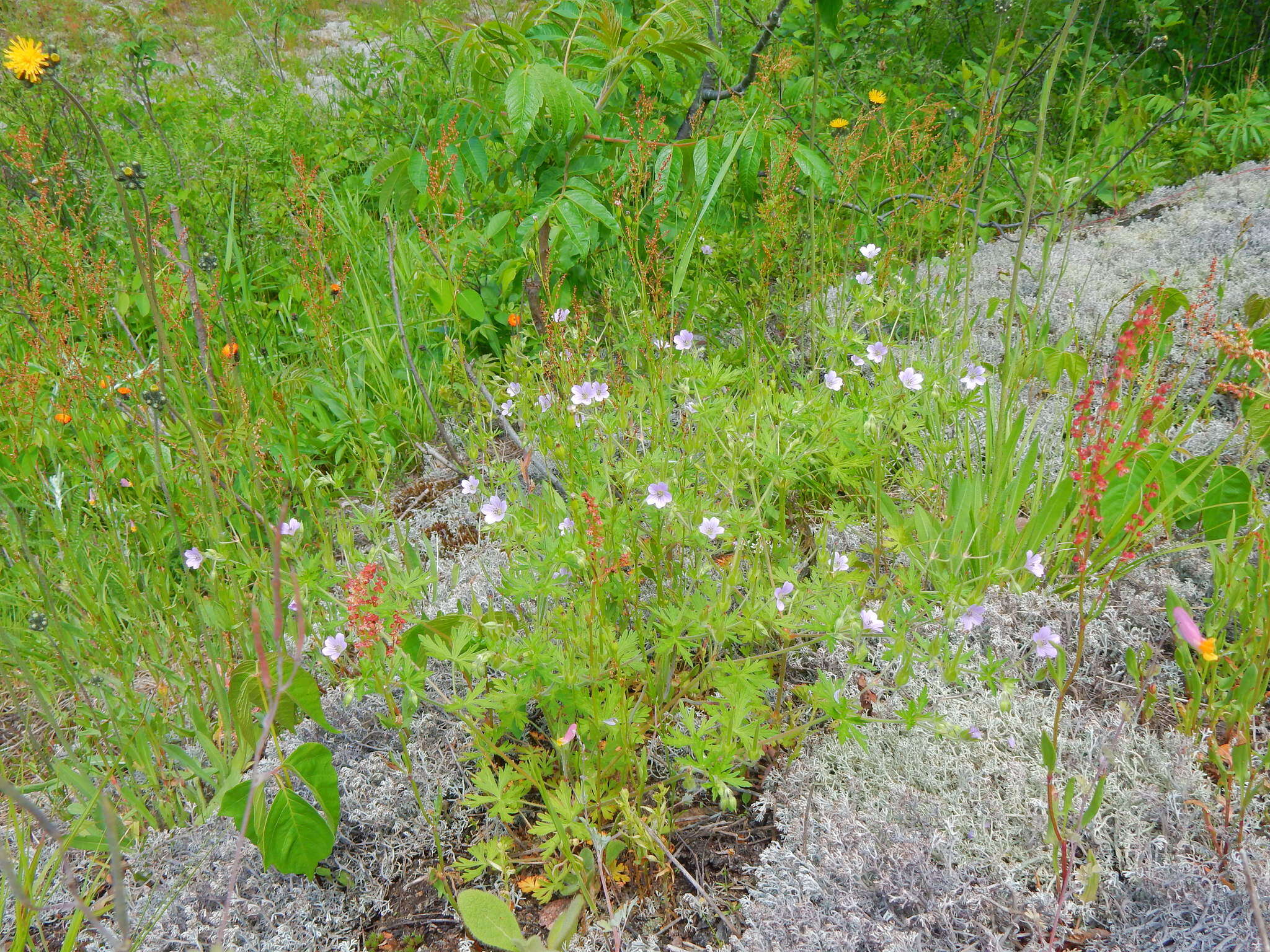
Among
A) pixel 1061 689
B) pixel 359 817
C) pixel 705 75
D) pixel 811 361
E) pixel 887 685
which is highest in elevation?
pixel 705 75

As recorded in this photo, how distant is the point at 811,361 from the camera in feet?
8.98

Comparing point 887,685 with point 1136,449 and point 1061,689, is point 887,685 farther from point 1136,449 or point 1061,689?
point 1136,449

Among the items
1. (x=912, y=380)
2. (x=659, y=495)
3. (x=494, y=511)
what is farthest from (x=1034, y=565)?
(x=494, y=511)

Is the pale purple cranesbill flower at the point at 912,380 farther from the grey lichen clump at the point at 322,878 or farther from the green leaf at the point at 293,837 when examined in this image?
the green leaf at the point at 293,837

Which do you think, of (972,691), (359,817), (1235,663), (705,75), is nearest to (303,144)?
(705,75)

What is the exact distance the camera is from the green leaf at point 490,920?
1.26 metres

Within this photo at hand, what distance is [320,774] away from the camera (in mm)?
1392

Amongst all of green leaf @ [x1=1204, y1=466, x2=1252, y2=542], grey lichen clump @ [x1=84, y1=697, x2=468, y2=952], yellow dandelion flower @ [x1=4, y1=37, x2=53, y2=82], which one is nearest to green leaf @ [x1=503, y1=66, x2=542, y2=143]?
yellow dandelion flower @ [x1=4, y1=37, x2=53, y2=82]

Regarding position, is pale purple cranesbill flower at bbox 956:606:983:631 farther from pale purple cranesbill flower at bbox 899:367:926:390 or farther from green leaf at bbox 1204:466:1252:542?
green leaf at bbox 1204:466:1252:542

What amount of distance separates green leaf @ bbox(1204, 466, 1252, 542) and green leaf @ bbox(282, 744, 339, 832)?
1.84m

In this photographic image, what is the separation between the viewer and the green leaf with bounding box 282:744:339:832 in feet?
4.45

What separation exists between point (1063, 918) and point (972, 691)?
0.47 meters

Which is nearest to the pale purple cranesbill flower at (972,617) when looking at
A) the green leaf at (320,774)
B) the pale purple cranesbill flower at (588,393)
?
the pale purple cranesbill flower at (588,393)

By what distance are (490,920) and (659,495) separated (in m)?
0.77
